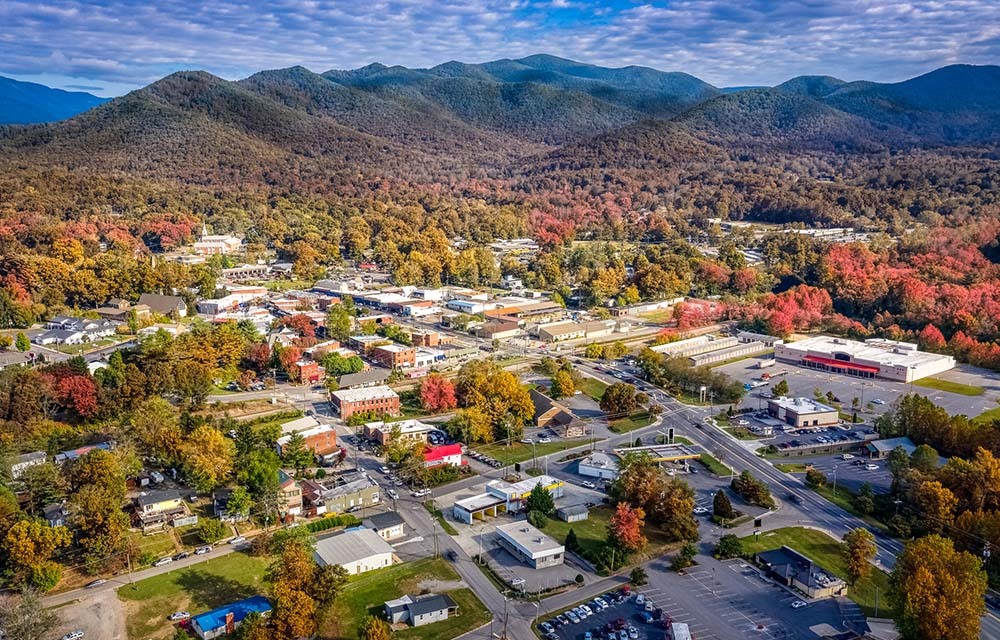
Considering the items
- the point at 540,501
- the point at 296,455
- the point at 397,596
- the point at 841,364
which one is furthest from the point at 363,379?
the point at 841,364

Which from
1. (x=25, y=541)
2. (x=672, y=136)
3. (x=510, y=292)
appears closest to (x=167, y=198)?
(x=510, y=292)

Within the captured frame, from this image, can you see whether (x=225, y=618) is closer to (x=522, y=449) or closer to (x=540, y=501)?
(x=540, y=501)

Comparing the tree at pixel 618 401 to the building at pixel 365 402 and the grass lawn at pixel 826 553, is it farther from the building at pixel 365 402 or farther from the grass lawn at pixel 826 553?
the grass lawn at pixel 826 553

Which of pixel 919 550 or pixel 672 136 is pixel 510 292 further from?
pixel 672 136

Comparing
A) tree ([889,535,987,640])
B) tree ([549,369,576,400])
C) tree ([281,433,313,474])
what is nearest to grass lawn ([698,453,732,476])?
tree ([549,369,576,400])

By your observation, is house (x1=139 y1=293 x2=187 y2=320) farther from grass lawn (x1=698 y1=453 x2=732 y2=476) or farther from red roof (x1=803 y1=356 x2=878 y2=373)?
red roof (x1=803 y1=356 x2=878 y2=373)

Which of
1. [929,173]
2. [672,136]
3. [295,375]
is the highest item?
[672,136]
